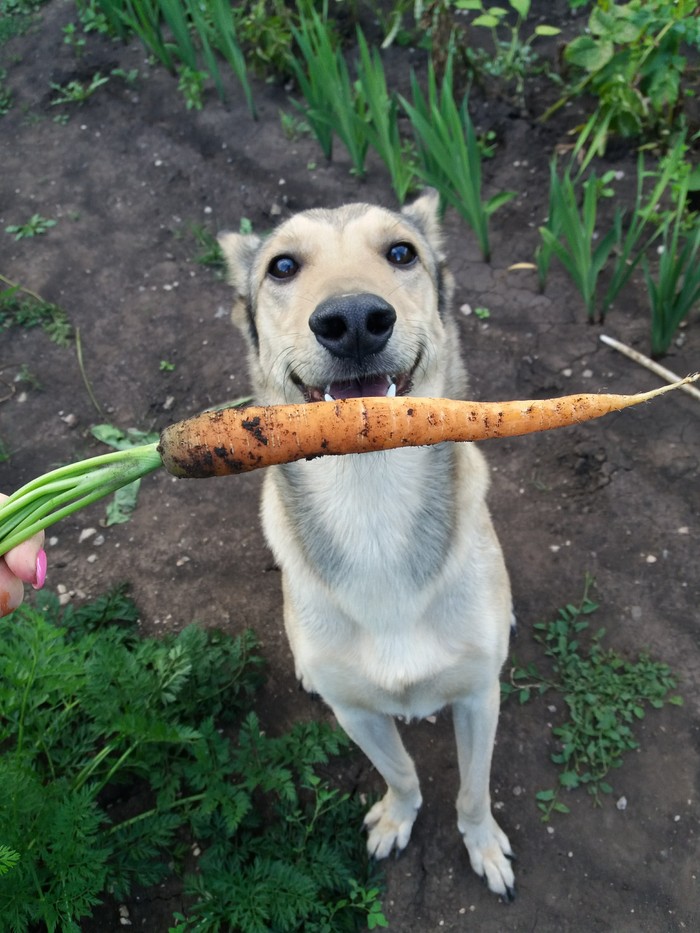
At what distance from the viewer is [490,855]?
277cm

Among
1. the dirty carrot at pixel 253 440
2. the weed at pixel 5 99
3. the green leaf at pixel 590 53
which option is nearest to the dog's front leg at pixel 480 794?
the dirty carrot at pixel 253 440

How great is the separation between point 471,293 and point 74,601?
3.06 metres

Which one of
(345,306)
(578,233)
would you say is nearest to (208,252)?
(578,233)

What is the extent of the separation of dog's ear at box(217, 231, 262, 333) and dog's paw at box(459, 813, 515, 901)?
2132 mm

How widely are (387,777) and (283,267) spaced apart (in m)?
1.91

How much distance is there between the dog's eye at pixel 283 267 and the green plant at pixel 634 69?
8.87 feet

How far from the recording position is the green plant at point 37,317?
4.91m

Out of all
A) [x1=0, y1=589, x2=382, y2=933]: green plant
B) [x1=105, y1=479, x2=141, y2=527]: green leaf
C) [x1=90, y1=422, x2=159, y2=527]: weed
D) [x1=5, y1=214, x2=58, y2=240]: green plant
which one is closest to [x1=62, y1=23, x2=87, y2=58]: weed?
[x1=5, y1=214, x2=58, y2=240]: green plant

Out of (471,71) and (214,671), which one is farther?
(471,71)

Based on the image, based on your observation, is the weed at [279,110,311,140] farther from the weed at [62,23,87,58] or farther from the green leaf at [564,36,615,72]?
the weed at [62,23,87,58]

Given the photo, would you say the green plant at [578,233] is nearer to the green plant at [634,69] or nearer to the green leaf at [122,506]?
the green plant at [634,69]

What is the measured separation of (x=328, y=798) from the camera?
2900 millimetres

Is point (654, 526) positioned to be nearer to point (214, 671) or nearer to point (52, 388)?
point (214, 671)

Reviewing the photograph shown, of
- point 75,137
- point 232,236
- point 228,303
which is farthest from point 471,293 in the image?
point 75,137
